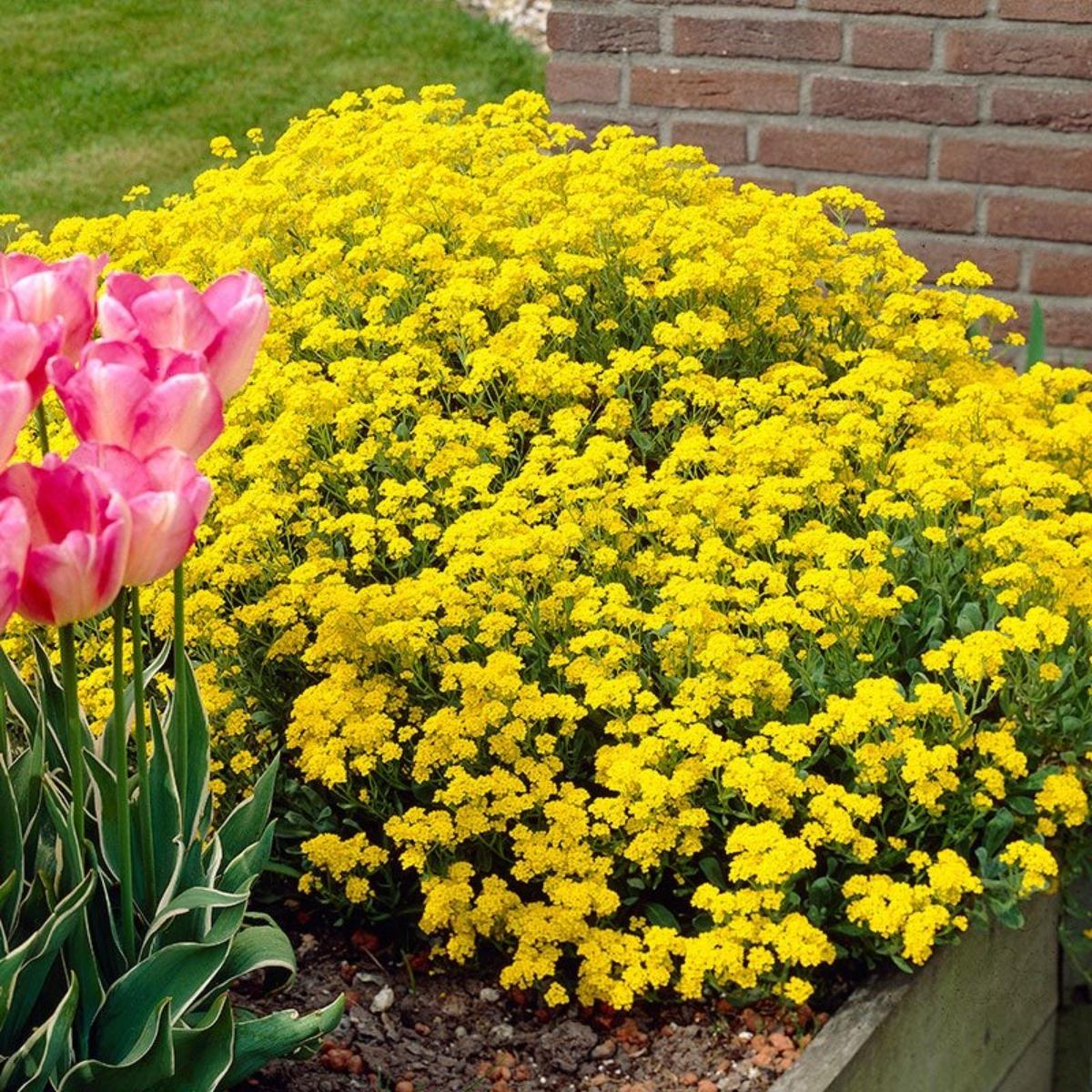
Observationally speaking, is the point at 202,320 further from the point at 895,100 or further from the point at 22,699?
the point at 895,100

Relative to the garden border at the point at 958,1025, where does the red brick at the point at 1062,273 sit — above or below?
above

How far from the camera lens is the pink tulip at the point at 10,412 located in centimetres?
149

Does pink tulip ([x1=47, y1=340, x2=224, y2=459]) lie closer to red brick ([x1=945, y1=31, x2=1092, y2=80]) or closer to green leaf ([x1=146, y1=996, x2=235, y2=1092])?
green leaf ([x1=146, y1=996, x2=235, y2=1092])

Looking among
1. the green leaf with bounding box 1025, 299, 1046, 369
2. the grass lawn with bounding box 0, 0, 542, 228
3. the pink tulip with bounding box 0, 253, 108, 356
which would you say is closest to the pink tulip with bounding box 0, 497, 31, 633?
the pink tulip with bounding box 0, 253, 108, 356

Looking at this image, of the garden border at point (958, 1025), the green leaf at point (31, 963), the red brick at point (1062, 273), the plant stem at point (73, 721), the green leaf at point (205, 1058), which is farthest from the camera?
the red brick at point (1062, 273)

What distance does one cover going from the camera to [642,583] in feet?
9.72

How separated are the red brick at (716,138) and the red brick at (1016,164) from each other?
513 mm

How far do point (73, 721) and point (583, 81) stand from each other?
3.31 m

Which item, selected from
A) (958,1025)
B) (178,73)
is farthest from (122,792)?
(178,73)

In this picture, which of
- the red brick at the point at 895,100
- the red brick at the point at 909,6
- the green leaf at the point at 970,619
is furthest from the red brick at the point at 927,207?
the green leaf at the point at 970,619

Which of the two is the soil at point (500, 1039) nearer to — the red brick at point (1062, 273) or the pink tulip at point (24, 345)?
the pink tulip at point (24, 345)

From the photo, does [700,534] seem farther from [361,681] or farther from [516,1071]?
[516,1071]

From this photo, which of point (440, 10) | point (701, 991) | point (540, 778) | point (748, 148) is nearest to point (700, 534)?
point (540, 778)

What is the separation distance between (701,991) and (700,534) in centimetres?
72
